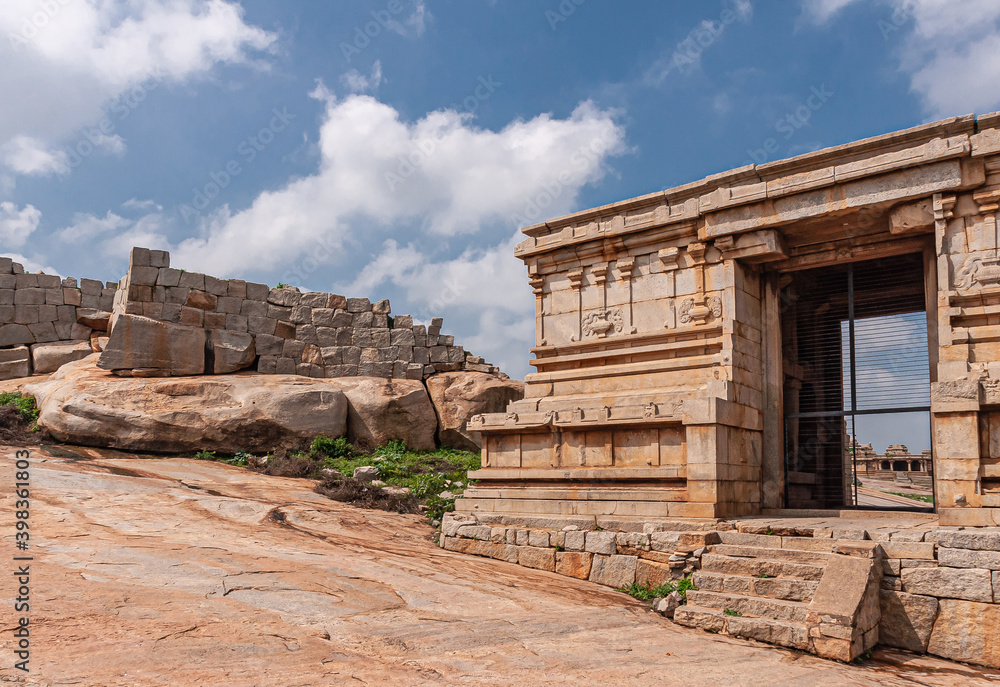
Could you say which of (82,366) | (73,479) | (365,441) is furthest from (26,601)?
(82,366)

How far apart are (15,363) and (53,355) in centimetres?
86

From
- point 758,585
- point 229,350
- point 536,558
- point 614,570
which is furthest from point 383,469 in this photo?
point 758,585

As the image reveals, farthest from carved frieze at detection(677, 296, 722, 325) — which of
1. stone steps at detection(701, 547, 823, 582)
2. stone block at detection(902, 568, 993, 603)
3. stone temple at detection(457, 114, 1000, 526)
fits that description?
stone block at detection(902, 568, 993, 603)

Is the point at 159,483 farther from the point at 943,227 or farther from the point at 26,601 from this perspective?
the point at 943,227

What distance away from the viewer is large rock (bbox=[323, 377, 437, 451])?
55.2 ft

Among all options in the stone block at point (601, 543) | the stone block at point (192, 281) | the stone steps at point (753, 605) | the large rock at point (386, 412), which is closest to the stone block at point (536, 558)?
the stone block at point (601, 543)

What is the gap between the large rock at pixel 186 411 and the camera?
14.3 m

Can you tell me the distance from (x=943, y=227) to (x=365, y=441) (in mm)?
11841

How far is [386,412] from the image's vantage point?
55.9ft

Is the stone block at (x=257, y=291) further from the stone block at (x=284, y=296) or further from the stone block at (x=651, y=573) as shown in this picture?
the stone block at (x=651, y=573)

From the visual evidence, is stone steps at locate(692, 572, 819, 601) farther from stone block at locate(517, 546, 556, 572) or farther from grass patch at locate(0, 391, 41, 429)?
grass patch at locate(0, 391, 41, 429)

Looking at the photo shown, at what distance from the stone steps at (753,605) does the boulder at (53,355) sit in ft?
55.2

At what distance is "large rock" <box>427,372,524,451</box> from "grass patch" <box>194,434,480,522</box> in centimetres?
47

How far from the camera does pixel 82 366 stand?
55.1 ft
